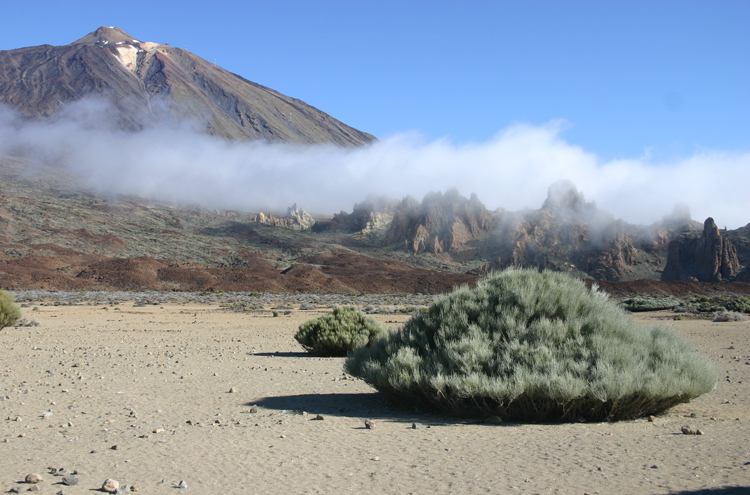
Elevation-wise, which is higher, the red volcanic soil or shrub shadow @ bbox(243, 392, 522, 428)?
shrub shadow @ bbox(243, 392, 522, 428)

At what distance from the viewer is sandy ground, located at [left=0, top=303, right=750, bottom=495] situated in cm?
414

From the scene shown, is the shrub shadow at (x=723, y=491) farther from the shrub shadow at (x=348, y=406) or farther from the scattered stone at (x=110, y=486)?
the scattered stone at (x=110, y=486)

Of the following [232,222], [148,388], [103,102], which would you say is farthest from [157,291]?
[103,102]

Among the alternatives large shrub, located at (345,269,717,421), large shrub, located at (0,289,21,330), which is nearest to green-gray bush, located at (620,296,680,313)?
large shrub, located at (345,269,717,421)

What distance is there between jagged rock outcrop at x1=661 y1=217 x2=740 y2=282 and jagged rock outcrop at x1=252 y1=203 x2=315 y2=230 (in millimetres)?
69576

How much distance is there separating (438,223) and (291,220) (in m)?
33.9

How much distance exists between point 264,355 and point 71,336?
23.0 ft

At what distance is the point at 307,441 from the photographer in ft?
17.8

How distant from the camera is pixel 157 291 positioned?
1937 inches

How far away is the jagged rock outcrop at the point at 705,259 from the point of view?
64.2 metres

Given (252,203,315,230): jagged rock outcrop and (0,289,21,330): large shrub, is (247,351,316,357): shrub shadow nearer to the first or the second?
(0,289,21,330): large shrub

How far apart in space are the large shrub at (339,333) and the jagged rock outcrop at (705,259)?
208 ft

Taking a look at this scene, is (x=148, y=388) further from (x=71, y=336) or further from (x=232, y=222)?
(x=232, y=222)

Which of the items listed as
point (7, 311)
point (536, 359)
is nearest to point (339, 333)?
point (536, 359)
